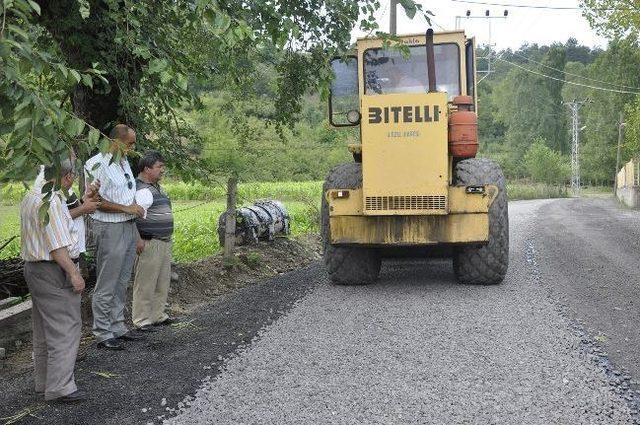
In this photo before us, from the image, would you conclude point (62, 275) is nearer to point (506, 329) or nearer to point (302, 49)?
point (506, 329)

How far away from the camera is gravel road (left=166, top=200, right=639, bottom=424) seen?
4062mm

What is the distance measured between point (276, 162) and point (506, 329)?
3448cm

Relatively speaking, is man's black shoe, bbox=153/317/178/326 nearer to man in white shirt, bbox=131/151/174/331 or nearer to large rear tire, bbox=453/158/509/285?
man in white shirt, bbox=131/151/174/331

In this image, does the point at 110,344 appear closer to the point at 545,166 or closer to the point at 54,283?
the point at 54,283

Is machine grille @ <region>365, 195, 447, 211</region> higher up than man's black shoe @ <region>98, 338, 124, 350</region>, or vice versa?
machine grille @ <region>365, 195, 447, 211</region>

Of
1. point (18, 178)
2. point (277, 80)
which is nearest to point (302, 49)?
point (277, 80)

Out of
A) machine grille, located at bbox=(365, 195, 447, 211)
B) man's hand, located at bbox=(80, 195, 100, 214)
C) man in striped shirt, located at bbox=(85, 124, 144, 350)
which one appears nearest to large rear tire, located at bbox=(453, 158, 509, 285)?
machine grille, located at bbox=(365, 195, 447, 211)

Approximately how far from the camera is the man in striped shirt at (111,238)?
5824mm

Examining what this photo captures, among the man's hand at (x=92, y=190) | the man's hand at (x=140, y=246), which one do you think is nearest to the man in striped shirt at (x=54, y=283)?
the man's hand at (x=92, y=190)

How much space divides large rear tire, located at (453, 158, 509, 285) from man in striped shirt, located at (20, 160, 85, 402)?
4.77 m

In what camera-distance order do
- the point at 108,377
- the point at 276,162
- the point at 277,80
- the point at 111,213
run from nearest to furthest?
1. the point at 108,377
2. the point at 111,213
3. the point at 277,80
4. the point at 276,162

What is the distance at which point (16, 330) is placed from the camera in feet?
19.7

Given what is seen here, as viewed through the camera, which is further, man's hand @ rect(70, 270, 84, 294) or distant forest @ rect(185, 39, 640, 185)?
distant forest @ rect(185, 39, 640, 185)

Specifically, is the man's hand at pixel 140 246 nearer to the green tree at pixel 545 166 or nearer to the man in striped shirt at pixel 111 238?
the man in striped shirt at pixel 111 238
